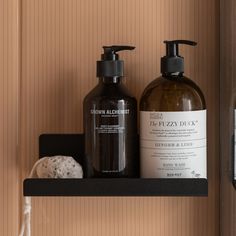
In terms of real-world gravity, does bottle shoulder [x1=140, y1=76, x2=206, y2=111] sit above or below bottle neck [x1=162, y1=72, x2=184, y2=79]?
below

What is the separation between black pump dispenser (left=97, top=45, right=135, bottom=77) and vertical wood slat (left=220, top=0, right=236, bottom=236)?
115mm

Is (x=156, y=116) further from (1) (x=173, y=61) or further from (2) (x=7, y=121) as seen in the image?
(2) (x=7, y=121)

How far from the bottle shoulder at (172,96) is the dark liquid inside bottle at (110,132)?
0.07 feet

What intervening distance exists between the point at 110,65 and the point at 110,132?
7 cm

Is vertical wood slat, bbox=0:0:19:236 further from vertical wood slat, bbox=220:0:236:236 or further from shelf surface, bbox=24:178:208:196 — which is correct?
vertical wood slat, bbox=220:0:236:236

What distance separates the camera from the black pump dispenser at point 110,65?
1.56ft

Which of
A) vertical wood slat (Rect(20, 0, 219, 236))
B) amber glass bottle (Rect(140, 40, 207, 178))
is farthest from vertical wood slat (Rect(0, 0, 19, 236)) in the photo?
amber glass bottle (Rect(140, 40, 207, 178))

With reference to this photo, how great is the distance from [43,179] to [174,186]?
0.13 m

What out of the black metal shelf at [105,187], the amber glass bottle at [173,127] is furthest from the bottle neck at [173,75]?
the black metal shelf at [105,187]

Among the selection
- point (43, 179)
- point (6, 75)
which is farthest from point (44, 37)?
point (43, 179)

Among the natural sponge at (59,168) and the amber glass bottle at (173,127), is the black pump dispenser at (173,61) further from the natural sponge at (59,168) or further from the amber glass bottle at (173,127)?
the natural sponge at (59,168)

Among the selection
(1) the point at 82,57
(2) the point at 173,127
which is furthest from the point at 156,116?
(1) the point at 82,57

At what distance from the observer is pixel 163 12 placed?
1.74 feet

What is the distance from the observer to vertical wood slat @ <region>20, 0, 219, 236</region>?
53cm
